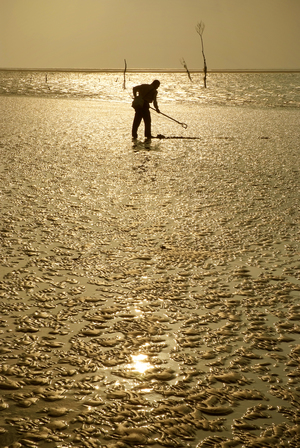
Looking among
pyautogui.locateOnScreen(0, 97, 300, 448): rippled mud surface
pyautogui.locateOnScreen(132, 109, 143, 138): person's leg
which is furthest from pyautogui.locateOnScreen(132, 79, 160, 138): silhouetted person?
pyautogui.locateOnScreen(0, 97, 300, 448): rippled mud surface

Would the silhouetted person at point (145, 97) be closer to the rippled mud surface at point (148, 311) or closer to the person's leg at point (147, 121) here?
the person's leg at point (147, 121)

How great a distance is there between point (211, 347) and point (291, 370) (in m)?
0.42

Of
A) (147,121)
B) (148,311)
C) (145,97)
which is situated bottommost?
(148,311)

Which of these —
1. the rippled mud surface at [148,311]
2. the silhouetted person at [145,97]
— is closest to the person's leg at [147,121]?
the silhouetted person at [145,97]

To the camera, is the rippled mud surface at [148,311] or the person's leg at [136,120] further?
the person's leg at [136,120]

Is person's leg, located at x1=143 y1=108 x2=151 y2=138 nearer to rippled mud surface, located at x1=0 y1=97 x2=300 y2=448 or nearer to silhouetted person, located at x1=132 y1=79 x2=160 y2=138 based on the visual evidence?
silhouetted person, located at x1=132 y1=79 x2=160 y2=138

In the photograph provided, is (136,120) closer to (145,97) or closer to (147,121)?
(147,121)

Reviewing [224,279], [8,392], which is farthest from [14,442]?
[224,279]

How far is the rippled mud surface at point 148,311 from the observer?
2229 mm

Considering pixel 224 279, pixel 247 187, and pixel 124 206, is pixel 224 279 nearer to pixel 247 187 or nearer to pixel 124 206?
pixel 124 206

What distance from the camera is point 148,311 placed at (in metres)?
3.22

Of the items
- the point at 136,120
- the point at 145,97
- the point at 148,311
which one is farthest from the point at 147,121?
the point at 148,311

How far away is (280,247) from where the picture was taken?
441 centimetres

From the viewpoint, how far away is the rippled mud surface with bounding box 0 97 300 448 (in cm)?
223
